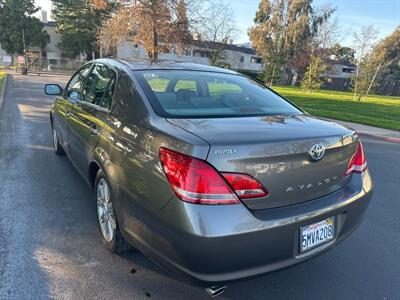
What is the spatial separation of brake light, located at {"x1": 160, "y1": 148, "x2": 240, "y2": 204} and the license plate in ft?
1.93

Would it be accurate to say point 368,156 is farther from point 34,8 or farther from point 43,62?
point 34,8

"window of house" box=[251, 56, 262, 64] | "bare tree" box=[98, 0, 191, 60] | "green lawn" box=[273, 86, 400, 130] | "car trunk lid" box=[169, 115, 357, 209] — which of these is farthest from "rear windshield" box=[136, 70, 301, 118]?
"window of house" box=[251, 56, 262, 64]

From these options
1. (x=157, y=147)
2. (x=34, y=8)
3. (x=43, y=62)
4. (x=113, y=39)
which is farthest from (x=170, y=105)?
(x=34, y=8)

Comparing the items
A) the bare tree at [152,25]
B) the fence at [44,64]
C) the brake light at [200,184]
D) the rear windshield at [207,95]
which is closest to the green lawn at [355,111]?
the bare tree at [152,25]

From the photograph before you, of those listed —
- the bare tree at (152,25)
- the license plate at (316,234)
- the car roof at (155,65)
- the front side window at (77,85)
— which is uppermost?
the bare tree at (152,25)

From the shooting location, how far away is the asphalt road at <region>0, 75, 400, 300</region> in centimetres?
256

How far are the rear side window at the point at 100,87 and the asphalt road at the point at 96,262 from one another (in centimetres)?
124

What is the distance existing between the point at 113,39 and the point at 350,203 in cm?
2453

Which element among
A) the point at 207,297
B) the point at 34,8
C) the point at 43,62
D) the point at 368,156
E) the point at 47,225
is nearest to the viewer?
the point at 207,297

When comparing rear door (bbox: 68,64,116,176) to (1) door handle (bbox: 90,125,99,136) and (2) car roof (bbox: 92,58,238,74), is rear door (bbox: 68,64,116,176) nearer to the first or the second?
(1) door handle (bbox: 90,125,99,136)

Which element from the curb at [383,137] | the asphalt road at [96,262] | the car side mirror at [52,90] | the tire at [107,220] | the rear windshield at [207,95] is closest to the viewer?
the asphalt road at [96,262]

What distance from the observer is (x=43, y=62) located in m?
45.5

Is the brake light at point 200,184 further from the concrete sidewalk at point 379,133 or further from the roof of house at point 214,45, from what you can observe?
the roof of house at point 214,45

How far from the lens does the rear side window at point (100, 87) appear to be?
317 cm
